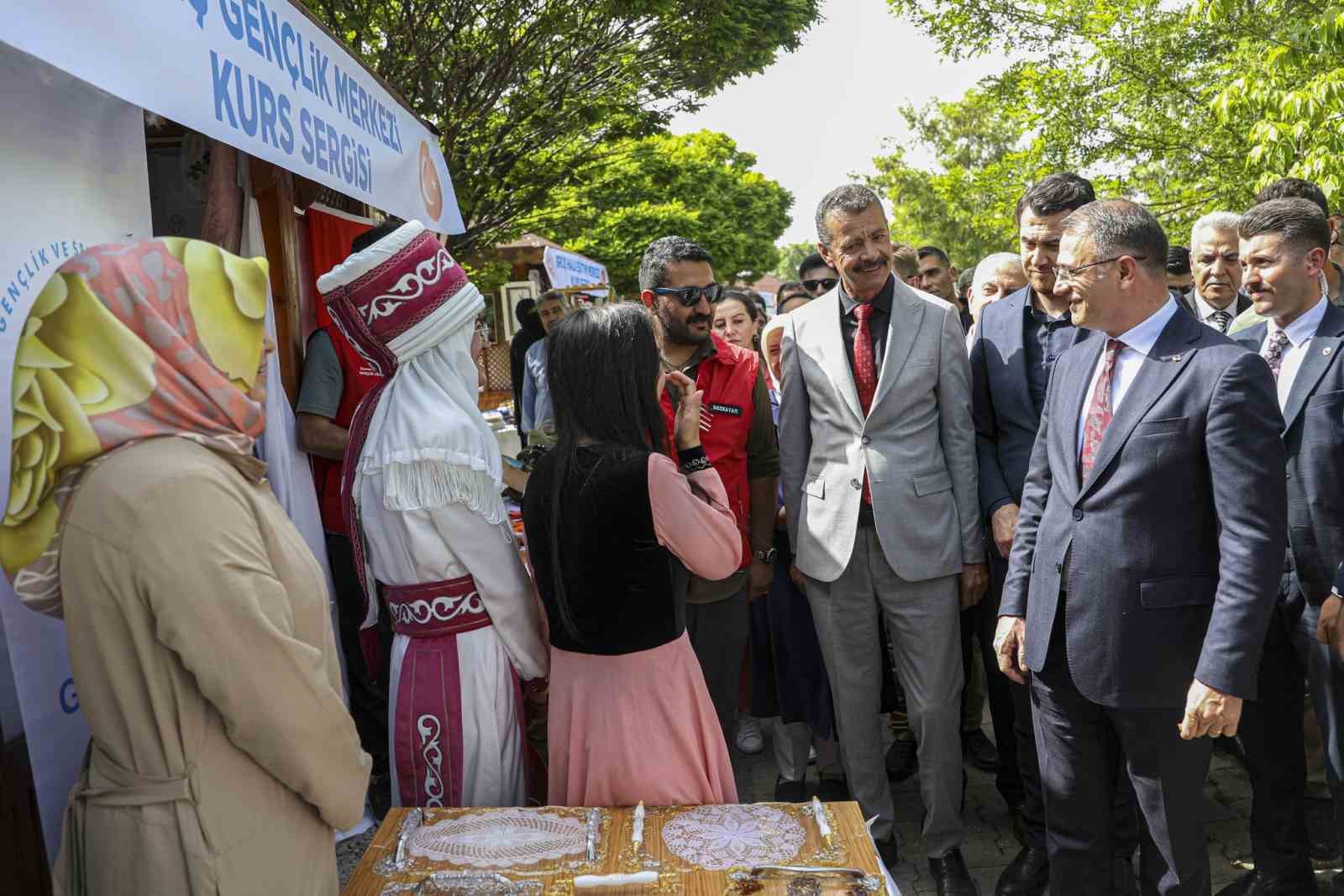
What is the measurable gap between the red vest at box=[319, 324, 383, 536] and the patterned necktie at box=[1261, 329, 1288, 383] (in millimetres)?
3104

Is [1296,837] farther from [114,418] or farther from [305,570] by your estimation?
[114,418]

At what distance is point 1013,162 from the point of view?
1247 cm

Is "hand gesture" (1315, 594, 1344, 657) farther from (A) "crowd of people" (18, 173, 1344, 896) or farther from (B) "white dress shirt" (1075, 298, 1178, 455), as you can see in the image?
(B) "white dress shirt" (1075, 298, 1178, 455)

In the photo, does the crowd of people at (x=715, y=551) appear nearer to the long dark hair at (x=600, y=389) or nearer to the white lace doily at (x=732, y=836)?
the long dark hair at (x=600, y=389)

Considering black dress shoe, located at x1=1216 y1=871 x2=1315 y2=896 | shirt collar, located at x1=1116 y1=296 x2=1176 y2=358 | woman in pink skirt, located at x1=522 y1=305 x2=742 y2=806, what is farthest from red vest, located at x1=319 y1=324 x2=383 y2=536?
black dress shoe, located at x1=1216 y1=871 x2=1315 y2=896

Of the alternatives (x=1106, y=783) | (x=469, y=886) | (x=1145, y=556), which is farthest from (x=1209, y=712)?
(x=469, y=886)

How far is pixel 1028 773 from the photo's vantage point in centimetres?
347

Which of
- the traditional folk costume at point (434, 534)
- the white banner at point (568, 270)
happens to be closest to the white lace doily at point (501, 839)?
the traditional folk costume at point (434, 534)

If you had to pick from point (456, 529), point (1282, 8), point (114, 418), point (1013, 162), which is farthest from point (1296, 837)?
point (1013, 162)

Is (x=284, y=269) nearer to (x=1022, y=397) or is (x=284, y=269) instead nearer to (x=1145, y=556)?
(x=1022, y=397)

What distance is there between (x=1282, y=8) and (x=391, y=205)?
7720 millimetres

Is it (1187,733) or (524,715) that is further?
(524,715)

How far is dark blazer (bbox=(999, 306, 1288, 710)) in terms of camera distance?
2.43m

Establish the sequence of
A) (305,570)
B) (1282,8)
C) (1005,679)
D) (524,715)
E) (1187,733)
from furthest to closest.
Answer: (1282,8) → (1005,679) → (524,715) → (1187,733) → (305,570)
